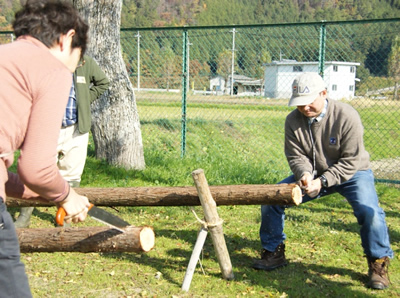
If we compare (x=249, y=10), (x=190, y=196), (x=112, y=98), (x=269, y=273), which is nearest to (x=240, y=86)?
(x=112, y=98)

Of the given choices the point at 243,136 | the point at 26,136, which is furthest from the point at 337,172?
the point at 243,136

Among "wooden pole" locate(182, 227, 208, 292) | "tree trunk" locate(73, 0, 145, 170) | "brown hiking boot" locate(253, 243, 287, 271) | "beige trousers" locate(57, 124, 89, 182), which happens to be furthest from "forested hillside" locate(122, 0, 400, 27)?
"wooden pole" locate(182, 227, 208, 292)

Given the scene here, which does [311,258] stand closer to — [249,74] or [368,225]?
[368,225]

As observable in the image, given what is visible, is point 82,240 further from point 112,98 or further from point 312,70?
point 312,70

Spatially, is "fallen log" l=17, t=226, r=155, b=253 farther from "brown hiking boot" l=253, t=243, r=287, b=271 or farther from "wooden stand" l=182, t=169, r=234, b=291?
"brown hiking boot" l=253, t=243, r=287, b=271

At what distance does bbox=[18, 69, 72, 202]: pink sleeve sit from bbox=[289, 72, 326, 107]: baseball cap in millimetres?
2582

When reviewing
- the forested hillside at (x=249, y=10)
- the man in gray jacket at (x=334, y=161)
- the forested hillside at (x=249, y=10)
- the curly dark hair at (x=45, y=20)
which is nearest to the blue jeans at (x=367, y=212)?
the man in gray jacket at (x=334, y=161)

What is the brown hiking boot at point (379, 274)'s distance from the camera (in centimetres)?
429

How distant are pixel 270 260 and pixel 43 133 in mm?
3104

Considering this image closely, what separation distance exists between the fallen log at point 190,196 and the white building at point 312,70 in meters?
4.25

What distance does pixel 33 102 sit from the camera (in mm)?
2178

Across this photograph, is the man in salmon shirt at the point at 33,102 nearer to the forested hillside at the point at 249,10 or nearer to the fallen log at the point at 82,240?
the fallen log at the point at 82,240

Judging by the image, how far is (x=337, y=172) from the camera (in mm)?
4309

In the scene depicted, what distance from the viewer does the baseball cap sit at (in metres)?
4.35
